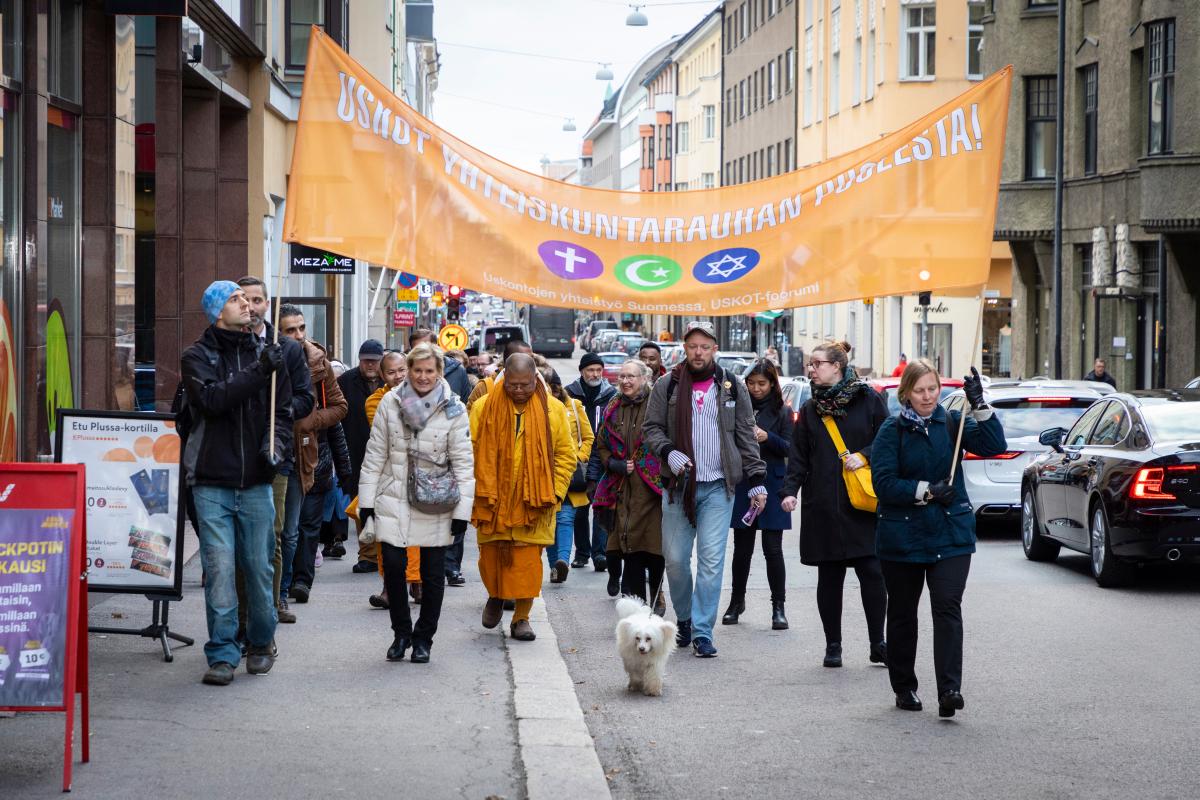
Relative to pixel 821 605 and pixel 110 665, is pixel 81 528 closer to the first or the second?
pixel 110 665

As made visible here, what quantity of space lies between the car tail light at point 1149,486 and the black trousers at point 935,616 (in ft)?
16.7

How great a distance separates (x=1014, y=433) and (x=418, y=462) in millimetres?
10104

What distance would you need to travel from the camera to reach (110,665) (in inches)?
352

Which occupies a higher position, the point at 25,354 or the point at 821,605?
the point at 25,354

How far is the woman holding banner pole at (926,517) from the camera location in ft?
26.5

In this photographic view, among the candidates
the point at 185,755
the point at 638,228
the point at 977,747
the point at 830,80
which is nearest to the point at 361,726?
the point at 185,755

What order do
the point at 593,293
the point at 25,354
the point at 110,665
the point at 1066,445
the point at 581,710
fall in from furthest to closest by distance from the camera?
the point at 1066,445
the point at 25,354
the point at 593,293
the point at 110,665
the point at 581,710

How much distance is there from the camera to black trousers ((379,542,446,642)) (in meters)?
9.23

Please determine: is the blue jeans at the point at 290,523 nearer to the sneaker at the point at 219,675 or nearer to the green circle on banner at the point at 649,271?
the sneaker at the point at 219,675

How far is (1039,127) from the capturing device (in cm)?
4203

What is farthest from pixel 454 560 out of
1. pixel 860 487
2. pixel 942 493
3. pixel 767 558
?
pixel 942 493

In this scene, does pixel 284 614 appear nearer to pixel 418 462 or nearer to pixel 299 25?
pixel 418 462

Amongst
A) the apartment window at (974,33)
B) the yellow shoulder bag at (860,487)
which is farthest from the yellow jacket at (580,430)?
the apartment window at (974,33)

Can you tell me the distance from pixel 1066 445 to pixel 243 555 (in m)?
8.99
